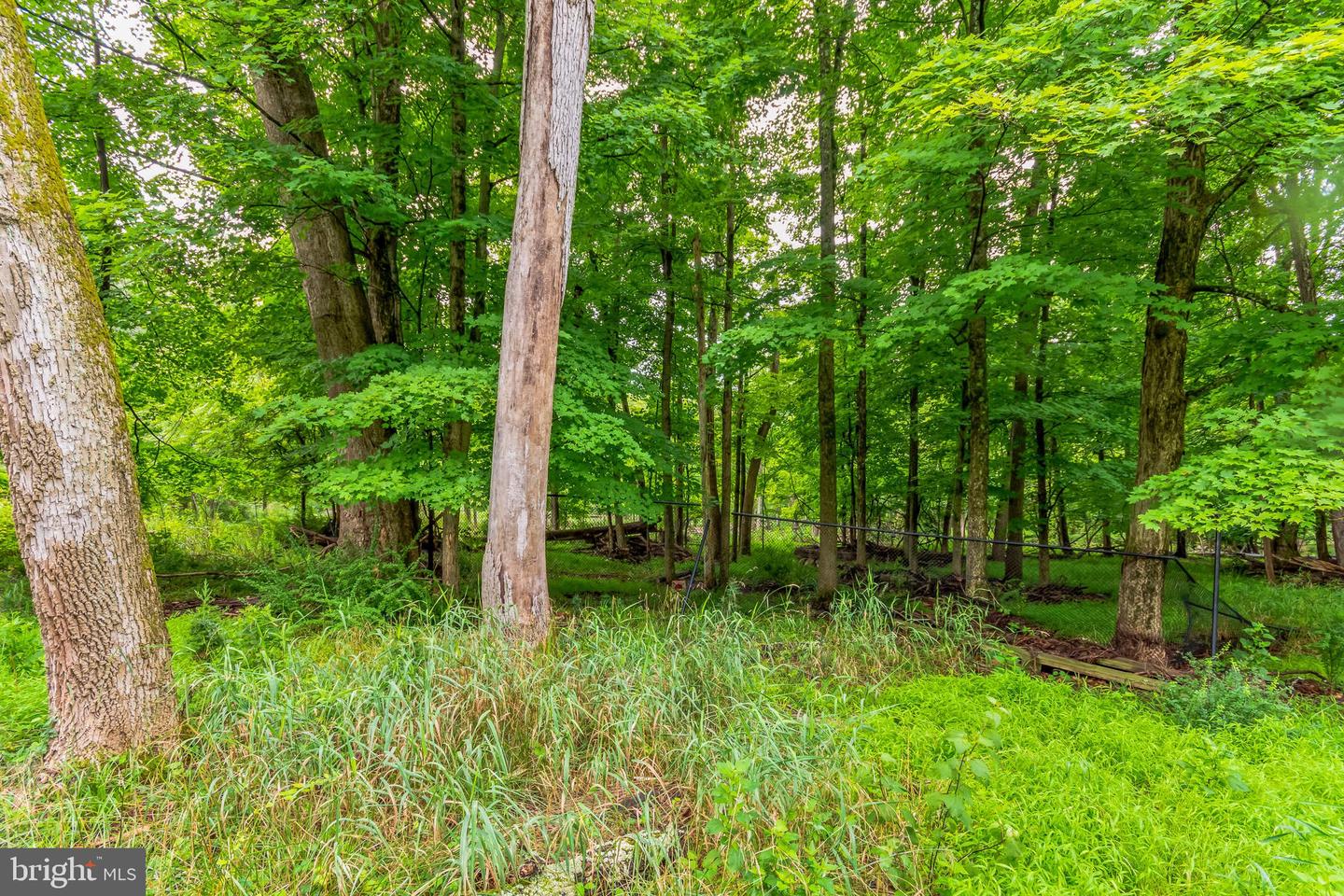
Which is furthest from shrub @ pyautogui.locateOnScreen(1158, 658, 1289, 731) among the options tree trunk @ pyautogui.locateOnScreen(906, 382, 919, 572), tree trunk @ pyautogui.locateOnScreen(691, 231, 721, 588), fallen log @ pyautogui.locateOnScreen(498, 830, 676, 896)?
tree trunk @ pyautogui.locateOnScreen(906, 382, 919, 572)

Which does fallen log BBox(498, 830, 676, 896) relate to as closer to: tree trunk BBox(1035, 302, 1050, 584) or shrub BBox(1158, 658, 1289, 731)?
shrub BBox(1158, 658, 1289, 731)

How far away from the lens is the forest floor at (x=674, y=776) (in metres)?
2.00

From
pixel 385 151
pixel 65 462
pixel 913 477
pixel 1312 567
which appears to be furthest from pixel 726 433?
pixel 1312 567

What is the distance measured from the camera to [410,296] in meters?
7.36

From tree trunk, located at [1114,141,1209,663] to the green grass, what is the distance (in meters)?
1.54

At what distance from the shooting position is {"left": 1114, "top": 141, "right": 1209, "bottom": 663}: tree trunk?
4570 mm

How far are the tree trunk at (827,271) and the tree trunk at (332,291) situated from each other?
226 inches

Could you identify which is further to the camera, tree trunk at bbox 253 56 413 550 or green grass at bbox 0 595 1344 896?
tree trunk at bbox 253 56 413 550

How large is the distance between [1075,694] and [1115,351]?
749 centimetres

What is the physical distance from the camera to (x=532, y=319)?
399cm

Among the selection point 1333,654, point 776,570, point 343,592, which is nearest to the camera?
point 1333,654

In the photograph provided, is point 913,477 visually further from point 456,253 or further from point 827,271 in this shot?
point 456,253

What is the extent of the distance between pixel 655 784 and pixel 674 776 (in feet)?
0.37

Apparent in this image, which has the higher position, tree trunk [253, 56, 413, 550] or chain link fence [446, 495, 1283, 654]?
tree trunk [253, 56, 413, 550]
